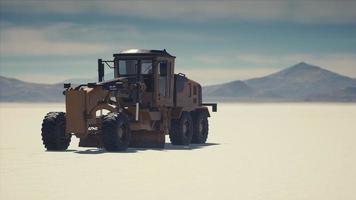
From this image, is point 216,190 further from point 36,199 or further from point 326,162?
point 326,162

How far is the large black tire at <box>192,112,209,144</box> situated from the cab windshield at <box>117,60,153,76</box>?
3.64m

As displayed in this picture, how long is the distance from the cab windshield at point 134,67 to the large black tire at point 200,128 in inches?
143

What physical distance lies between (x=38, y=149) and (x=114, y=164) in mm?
5938

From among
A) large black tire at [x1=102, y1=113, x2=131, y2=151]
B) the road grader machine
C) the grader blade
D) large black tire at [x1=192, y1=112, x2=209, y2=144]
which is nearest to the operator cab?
the road grader machine

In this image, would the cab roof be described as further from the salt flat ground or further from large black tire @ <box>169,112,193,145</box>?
the salt flat ground

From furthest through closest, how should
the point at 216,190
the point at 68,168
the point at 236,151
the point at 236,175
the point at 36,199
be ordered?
the point at 236,151
the point at 68,168
the point at 236,175
the point at 216,190
the point at 36,199

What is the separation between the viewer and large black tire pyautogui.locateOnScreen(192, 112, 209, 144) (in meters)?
25.6

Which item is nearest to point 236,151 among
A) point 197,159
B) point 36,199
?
point 197,159

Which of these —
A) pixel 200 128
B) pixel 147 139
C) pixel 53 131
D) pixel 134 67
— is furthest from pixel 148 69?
pixel 200 128

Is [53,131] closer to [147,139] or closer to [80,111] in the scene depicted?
[80,111]

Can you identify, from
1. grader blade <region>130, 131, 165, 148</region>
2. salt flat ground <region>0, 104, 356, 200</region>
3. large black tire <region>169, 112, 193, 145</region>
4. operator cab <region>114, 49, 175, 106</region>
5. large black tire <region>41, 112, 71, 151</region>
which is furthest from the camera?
large black tire <region>169, 112, 193, 145</region>

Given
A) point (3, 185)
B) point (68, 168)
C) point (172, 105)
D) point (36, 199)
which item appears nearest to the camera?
point (36, 199)

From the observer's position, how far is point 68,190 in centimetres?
1218

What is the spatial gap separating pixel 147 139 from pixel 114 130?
243cm
